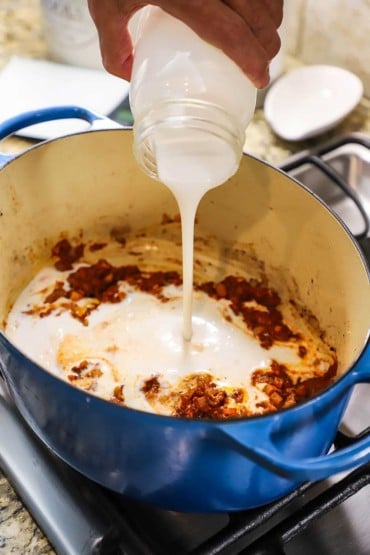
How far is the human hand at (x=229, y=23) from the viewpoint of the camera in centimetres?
52

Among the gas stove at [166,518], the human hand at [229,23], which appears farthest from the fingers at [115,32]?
the gas stove at [166,518]

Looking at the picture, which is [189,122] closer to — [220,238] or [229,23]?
→ [229,23]

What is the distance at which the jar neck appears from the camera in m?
→ 0.55

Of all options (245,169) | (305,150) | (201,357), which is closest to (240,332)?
(201,357)

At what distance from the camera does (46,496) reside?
0.56 meters

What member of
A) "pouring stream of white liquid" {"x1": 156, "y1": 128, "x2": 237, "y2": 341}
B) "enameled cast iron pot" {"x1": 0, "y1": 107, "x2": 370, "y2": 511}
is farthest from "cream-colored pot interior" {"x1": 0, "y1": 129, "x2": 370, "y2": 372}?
"pouring stream of white liquid" {"x1": 156, "y1": 128, "x2": 237, "y2": 341}

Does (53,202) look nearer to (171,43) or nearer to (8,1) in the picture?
(171,43)

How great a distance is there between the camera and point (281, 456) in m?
0.44

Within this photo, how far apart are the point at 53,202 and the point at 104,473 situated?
1.17ft

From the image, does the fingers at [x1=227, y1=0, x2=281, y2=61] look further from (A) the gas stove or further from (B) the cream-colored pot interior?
(A) the gas stove

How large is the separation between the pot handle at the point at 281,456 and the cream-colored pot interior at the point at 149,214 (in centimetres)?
20

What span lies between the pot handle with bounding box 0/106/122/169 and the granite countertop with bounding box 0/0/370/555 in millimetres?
195

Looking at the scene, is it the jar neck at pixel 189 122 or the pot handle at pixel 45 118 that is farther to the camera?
the pot handle at pixel 45 118

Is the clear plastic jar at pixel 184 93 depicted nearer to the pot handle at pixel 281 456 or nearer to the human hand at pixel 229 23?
the human hand at pixel 229 23
